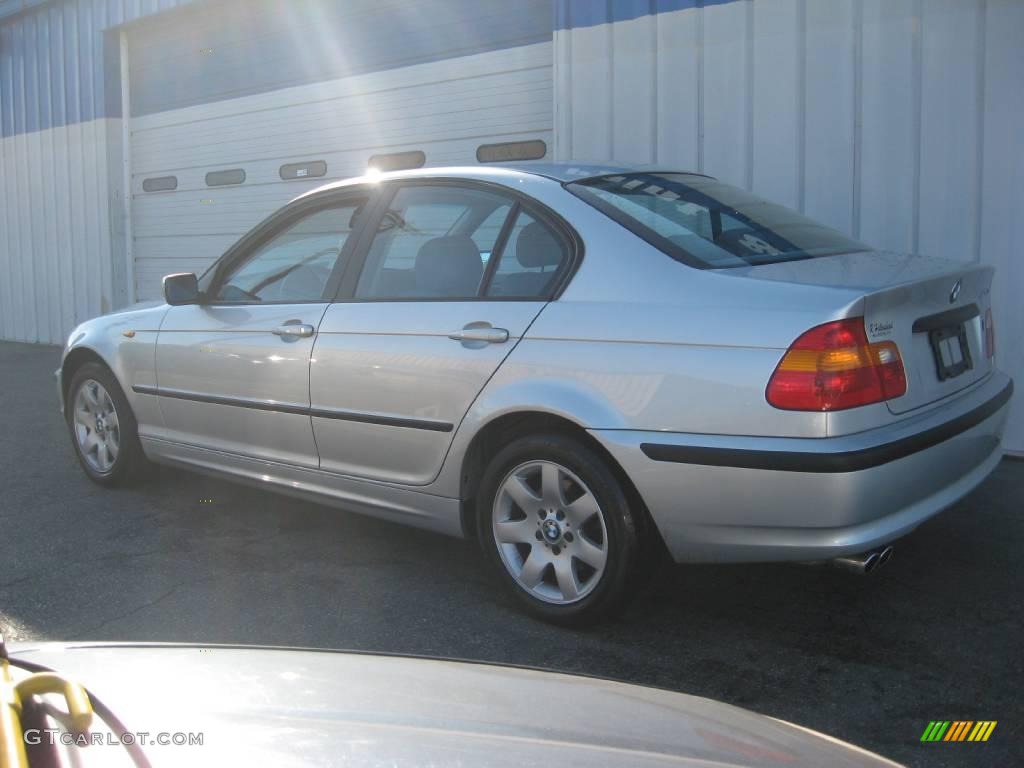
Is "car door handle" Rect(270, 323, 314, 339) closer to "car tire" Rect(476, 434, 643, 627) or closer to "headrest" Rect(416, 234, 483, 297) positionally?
"headrest" Rect(416, 234, 483, 297)

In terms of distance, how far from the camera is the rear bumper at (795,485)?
283 centimetres

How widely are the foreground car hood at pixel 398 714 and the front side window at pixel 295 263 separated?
105 inches

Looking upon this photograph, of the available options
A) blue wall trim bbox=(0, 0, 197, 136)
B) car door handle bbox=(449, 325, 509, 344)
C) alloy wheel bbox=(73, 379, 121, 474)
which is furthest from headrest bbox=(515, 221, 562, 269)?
blue wall trim bbox=(0, 0, 197, 136)

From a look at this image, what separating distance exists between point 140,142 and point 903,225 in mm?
8042

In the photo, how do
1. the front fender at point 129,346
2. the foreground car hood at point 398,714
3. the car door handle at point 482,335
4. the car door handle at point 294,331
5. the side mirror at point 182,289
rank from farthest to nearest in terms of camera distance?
the front fender at point 129,346
the side mirror at point 182,289
the car door handle at point 294,331
the car door handle at point 482,335
the foreground car hood at point 398,714

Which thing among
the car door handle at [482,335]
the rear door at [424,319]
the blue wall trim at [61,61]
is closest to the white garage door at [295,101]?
the blue wall trim at [61,61]

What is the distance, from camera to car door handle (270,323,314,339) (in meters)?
4.02

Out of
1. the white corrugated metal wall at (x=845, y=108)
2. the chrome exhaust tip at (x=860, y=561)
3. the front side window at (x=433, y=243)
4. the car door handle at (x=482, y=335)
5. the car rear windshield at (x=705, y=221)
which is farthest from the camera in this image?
the white corrugated metal wall at (x=845, y=108)

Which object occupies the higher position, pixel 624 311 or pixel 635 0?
pixel 635 0

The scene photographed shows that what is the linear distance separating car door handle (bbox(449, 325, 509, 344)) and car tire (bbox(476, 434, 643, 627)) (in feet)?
1.08

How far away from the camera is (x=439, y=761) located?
1.21 meters

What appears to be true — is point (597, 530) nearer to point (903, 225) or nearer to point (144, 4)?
point (903, 225)

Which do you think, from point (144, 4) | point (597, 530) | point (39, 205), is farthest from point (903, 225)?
point (39, 205)

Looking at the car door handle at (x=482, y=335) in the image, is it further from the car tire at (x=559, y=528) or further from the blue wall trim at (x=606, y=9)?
the blue wall trim at (x=606, y=9)
